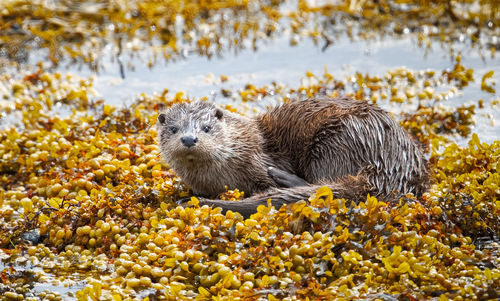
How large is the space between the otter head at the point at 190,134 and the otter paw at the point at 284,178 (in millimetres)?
381

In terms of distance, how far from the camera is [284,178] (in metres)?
4.09

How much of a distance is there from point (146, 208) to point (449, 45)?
4477 mm

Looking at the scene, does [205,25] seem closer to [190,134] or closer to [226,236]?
[190,134]

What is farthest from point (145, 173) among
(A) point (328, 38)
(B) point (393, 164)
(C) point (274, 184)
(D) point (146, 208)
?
(A) point (328, 38)

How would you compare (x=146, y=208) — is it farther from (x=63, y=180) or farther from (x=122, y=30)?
(x=122, y=30)

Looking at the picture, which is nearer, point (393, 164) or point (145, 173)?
point (393, 164)

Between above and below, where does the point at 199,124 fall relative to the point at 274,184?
above

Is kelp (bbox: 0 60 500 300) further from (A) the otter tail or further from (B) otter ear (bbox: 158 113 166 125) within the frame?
(B) otter ear (bbox: 158 113 166 125)

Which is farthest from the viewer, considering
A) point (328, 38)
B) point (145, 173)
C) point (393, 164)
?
point (328, 38)

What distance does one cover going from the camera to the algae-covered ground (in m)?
3.13

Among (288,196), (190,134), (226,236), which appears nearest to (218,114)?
(190,134)

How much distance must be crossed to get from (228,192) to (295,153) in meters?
0.58

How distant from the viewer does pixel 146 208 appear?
3947 mm

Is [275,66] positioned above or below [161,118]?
above
